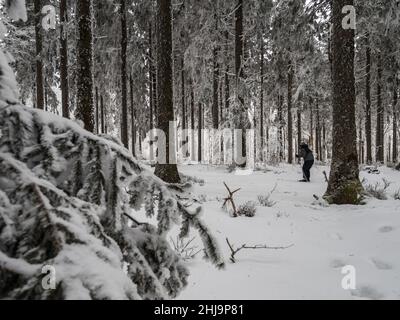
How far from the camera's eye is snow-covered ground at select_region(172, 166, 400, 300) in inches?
154

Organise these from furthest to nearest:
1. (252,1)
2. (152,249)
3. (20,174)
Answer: (252,1) < (152,249) < (20,174)

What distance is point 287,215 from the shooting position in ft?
24.3

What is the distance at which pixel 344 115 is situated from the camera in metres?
8.49

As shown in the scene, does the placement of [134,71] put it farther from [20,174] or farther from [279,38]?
[20,174]

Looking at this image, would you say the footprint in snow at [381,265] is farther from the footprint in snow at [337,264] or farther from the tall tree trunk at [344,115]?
the tall tree trunk at [344,115]

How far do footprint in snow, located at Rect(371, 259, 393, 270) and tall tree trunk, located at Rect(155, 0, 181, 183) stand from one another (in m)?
5.54

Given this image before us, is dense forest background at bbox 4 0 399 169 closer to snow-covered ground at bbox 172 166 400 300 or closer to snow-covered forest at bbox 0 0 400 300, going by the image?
snow-covered forest at bbox 0 0 400 300

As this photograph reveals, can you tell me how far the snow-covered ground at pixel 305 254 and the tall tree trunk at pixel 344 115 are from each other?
0.45m

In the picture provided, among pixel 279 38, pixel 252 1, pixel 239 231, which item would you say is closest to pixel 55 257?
pixel 239 231

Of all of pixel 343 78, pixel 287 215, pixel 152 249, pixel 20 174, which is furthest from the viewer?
pixel 343 78

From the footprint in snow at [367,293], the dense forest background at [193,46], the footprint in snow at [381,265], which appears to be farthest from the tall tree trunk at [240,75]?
the footprint in snow at [367,293]

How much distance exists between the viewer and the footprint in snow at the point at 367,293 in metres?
3.91

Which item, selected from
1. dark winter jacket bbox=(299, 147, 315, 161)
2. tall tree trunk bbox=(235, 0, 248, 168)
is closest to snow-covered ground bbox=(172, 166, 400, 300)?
dark winter jacket bbox=(299, 147, 315, 161)

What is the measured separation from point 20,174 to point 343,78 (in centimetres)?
829
